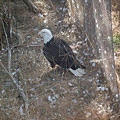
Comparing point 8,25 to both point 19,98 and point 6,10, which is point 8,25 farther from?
point 19,98

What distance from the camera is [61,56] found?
427cm

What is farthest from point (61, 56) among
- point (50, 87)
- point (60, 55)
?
point (50, 87)

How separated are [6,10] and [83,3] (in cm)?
159

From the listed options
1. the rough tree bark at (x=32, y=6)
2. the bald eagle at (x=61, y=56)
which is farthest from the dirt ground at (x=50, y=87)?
the rough tree bark at (x=32, y=6)

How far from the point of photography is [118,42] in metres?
4.96

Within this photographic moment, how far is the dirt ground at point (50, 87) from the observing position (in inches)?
151

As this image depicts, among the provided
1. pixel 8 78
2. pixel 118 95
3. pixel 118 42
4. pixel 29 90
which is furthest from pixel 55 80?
pixel 118 42

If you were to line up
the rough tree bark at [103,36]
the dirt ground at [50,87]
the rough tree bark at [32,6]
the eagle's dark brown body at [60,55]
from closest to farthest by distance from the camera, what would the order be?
the rough tree bark at [103,36] < the dirt ground at [50,87] < the eagle's dark brown body at [60,55] < the rough tree bark at [32,6]

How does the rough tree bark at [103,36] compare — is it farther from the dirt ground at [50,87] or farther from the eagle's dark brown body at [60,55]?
the eagle's dark brown body at [60,55]

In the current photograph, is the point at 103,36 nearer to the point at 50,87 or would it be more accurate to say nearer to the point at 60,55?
the point at 60,55

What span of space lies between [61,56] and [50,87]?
47cm

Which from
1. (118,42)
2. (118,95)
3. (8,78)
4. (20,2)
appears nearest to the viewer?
(118,95)

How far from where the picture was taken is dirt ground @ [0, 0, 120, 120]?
12.6 feet

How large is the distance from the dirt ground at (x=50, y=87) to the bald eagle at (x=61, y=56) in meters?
0.14
